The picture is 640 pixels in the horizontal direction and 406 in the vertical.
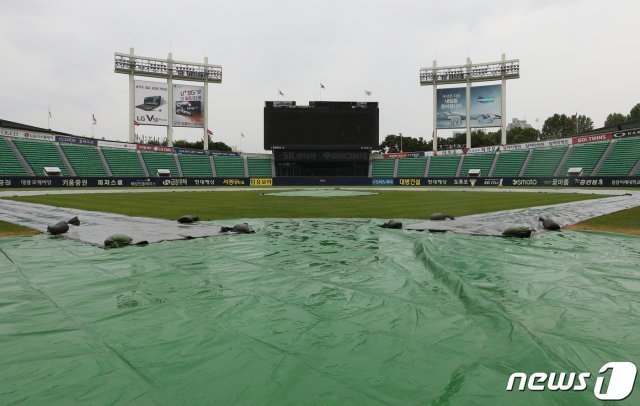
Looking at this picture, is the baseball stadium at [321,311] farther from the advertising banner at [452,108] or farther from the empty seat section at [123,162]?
the advertising banner at [452,108]

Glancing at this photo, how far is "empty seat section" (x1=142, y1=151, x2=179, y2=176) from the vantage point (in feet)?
189

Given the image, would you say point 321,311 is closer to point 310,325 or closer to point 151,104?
point 310,325

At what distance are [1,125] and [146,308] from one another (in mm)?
61415

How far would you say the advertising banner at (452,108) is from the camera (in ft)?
200

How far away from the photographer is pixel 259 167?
66125mm

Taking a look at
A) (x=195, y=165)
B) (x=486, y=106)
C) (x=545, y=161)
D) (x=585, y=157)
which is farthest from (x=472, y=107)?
(x=195, y=165)

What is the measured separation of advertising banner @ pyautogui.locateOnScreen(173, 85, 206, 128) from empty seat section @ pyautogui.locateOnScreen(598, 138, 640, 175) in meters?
55.8

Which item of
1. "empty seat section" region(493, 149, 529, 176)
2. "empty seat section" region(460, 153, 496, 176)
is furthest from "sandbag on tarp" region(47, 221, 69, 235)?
"empty seat section" region(460, 153, 496, 176)

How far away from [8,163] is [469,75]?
6519 cm

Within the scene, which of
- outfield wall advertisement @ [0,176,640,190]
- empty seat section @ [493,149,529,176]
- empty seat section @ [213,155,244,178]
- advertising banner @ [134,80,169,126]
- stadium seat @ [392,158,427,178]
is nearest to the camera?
outfield wall advertisement @ [0,176,640,190]

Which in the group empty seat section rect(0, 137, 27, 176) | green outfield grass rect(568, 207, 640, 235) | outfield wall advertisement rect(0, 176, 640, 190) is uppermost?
empty seat section rect(0, 137, 27, 176)

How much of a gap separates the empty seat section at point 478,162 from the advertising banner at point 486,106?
16.0 ft

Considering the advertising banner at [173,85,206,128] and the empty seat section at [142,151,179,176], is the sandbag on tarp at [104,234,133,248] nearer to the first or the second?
the empty seat section at [142,151,179,176]

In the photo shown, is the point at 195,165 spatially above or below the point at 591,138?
below
